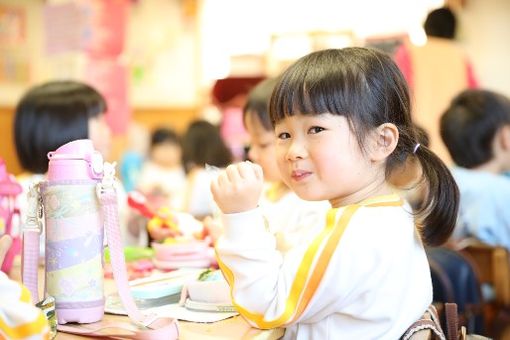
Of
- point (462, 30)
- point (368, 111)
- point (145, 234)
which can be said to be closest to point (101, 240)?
point (368, 111)

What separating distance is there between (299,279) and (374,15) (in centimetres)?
456

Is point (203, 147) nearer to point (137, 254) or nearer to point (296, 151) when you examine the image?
point (137, 254)

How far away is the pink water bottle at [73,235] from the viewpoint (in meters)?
0.91

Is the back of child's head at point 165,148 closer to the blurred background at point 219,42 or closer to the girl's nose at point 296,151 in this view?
the blurred background at point 219,42

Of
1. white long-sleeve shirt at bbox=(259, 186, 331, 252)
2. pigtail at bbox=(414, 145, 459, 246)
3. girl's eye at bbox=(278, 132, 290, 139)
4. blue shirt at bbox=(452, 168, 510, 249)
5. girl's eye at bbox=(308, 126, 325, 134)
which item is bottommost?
blue shirt at bbox=(452, 168, 510, 249)

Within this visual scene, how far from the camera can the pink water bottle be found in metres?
0.91

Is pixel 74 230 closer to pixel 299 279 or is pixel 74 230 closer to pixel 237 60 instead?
pixel 299 279

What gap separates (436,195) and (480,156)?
56.0 inches

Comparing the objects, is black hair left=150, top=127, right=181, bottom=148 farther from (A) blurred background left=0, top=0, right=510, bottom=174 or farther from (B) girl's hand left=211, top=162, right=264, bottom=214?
(B) girl's hand left=211, top=162, right=264, bottom=214

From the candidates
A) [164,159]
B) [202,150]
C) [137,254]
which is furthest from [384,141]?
[164,159]

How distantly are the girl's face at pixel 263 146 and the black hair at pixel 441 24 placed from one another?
2186 millimetres

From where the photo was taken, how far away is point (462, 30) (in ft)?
16.1

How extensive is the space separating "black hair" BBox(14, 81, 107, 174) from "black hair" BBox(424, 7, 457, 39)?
2.36 meters

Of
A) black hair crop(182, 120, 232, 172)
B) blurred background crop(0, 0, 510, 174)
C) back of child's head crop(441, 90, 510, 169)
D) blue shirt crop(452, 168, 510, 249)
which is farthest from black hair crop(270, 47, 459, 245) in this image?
blurred background crop(0, 0, 510, 174)
